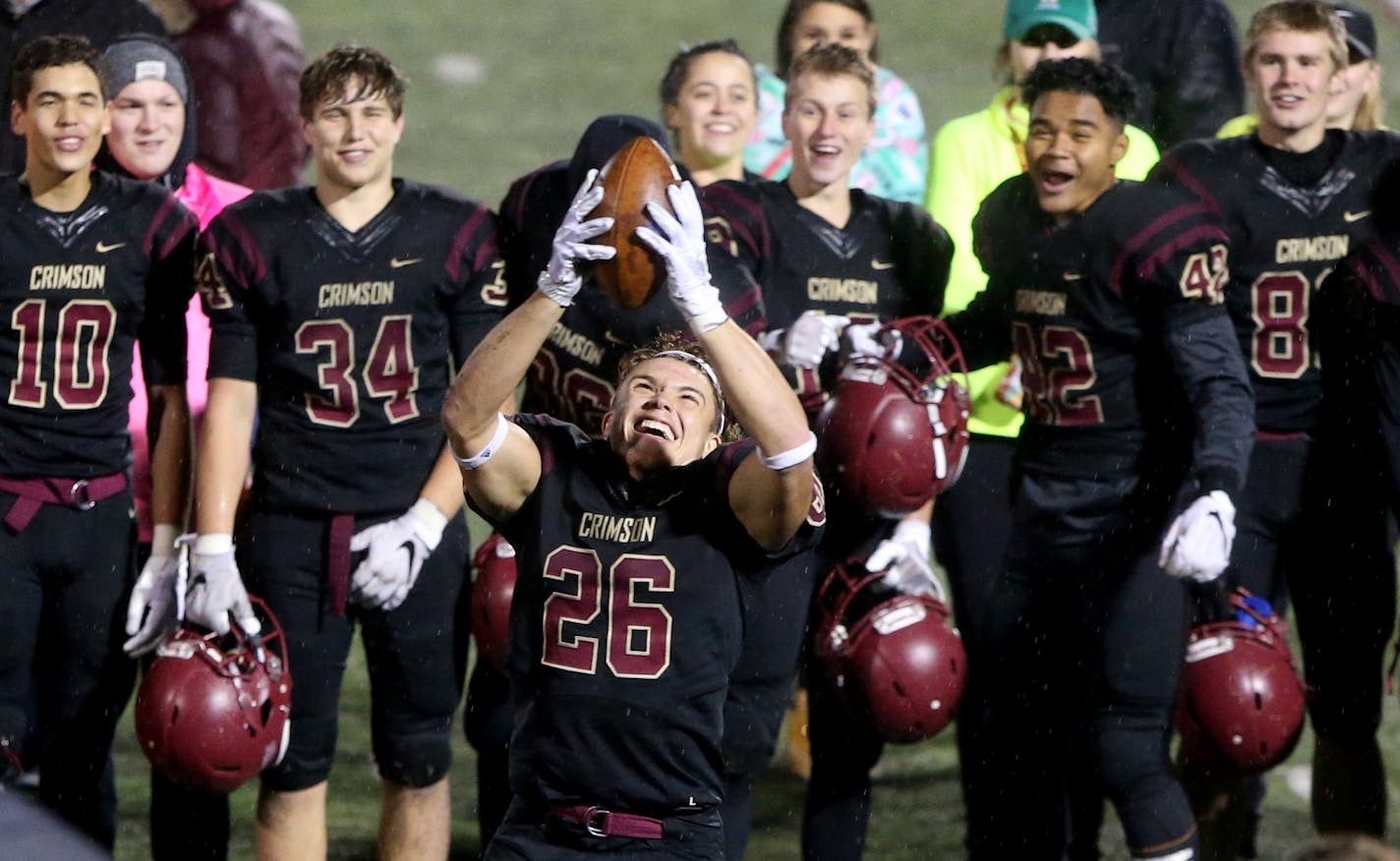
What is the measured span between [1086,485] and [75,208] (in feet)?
Answer: 6.87

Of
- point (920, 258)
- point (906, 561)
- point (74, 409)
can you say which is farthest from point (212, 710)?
point (920, 258)

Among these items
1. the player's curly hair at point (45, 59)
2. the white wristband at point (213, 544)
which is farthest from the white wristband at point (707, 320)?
the player's curly hair at point (45, 59)

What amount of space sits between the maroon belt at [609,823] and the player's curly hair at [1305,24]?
2.23 meters

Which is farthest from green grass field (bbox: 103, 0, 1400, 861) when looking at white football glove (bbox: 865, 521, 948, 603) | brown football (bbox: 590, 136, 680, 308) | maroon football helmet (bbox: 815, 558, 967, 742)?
brown football (bbox: 590, 136, 680, 308)

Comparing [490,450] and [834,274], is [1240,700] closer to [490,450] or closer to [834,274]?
[834,274]

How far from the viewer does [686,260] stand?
335cm

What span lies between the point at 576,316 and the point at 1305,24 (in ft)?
5.41

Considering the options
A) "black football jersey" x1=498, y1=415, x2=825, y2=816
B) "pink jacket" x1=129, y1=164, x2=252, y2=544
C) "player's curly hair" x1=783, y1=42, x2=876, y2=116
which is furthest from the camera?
"pink jacket" x1=129, y1=164, x2=252, y2=544

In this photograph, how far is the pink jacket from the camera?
483cm

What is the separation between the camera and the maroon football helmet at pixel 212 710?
4.13 metres

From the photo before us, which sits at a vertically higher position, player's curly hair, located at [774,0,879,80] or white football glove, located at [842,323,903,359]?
player's curly hair, located at [774,0,879,80]

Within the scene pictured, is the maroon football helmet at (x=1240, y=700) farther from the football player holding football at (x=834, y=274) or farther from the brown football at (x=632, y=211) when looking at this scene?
the brown football at (x=632, y=211)

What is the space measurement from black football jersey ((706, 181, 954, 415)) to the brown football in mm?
898

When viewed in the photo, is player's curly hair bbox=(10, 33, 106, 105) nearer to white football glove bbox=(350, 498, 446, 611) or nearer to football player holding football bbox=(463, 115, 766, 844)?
football player holding football bbox=(463, 115, 766, 844)
